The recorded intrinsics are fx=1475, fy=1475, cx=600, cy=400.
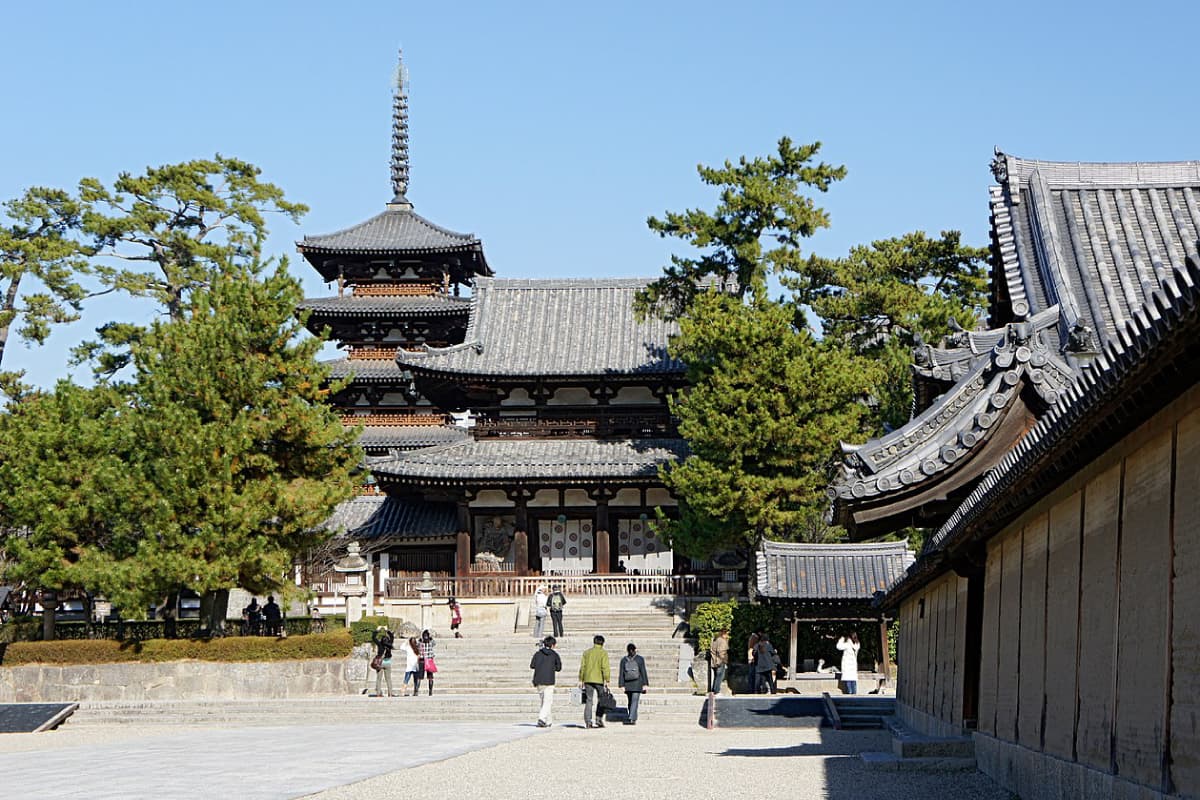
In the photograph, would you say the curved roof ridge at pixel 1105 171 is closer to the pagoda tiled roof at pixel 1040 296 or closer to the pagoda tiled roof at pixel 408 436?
the pagoda tiled roof at pixel 1040 296

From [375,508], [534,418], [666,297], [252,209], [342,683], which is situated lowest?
[342,683]

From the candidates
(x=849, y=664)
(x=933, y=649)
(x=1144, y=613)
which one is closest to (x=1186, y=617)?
(x=1144, y=613)

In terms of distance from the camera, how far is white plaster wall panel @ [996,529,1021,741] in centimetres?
1348

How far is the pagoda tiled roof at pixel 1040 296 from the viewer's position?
15.5 m

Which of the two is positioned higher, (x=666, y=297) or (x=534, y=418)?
(x=666, y=297)

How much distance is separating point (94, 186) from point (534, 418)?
23.2 m

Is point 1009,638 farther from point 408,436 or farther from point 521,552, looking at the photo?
point 408,436

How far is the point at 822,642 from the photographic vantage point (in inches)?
1373

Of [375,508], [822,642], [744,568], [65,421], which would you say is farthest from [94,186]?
[822,642]

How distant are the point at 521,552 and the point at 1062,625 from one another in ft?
116

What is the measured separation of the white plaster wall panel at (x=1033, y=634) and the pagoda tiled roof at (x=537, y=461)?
31.6 metres

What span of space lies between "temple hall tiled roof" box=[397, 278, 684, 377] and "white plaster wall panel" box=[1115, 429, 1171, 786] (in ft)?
127

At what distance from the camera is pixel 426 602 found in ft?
135

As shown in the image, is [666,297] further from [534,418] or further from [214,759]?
[214,759]
